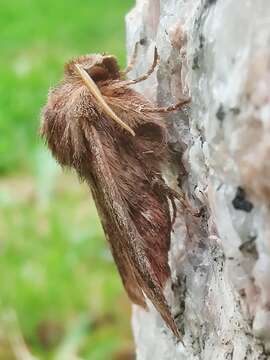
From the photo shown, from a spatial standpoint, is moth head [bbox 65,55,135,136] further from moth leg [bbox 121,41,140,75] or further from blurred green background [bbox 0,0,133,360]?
blurred green background [bbox 0,0,133,360]

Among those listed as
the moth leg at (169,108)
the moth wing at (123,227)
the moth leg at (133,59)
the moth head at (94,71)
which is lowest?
the moth wing at (123,227)

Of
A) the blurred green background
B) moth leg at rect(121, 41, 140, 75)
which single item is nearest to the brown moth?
moth leg at rect(121, 41, 140, 75)

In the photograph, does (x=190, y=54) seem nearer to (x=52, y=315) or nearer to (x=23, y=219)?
(x=52, y=315)

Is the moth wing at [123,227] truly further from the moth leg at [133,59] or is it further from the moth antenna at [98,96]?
the moth leg at [133,59]

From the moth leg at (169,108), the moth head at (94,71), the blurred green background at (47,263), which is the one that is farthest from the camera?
the blurred green background at (47,263)

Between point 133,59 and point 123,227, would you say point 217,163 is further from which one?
point 133,59

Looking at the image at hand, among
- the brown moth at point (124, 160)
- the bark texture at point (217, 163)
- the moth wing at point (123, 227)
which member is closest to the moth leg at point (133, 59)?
the bark texture at point (217, 163)
